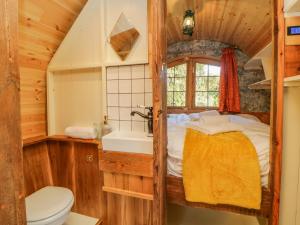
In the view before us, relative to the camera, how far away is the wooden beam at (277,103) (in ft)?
3.73

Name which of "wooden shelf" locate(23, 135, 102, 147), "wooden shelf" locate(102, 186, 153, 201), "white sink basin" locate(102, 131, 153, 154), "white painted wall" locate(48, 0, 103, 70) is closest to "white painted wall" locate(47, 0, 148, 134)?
"white painted wall" locate(48, 0, 103, 70)

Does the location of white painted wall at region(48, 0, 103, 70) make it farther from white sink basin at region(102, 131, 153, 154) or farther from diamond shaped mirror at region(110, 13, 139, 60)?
white sink basin at region(102, 131, 153, 154)

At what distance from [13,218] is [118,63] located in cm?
135

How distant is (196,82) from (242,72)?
85cm

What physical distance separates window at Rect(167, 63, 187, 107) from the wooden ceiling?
0.64 m

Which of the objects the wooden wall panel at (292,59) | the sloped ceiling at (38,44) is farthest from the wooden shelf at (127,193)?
the wooden wall panel at (292,59)

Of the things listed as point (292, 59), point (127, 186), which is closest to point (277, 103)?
point (292, 59)

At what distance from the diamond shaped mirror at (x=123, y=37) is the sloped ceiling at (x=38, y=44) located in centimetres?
43

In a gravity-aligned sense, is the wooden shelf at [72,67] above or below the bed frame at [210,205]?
above

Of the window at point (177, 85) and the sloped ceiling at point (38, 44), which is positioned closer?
the sloped ceiling at point (38, 44)

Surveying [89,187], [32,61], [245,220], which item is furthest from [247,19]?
[89,187]

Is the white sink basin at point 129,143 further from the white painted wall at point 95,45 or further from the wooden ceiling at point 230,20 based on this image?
the wooden ceiling at point 230,20

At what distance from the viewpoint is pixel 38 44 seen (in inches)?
68.9

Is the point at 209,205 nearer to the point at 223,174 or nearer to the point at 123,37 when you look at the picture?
the point at 223,174
